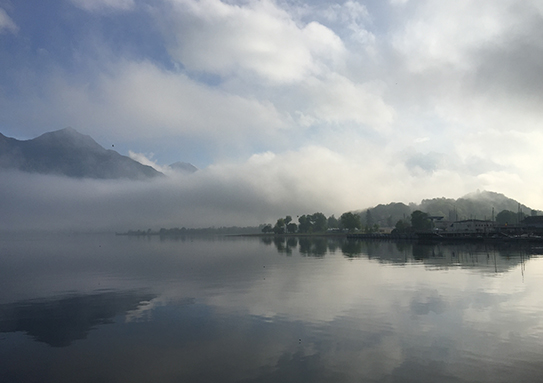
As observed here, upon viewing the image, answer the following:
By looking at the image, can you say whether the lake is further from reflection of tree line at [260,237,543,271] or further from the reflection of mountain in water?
reflection of tree line at [260,237,543,271]

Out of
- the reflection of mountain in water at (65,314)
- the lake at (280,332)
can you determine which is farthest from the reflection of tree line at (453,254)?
the reflection of mountain in water at (65,314)

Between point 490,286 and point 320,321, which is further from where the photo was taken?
point 490,286

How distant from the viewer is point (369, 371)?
53.7 feet

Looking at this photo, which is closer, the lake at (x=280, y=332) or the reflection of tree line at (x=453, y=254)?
the lake at (x=280, y=332)

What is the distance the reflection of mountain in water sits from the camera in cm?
2405

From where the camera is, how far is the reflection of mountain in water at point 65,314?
24.0m

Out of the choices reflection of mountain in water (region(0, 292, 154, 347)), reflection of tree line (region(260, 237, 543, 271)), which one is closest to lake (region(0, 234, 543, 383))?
reflection of mountain in water (region(0, 292, 154, 347))

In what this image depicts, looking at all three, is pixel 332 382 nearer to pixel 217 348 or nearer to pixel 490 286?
pixel 217 348

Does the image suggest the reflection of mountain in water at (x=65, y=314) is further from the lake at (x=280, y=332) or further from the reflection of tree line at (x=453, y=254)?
the reflection of tree line at (x=453, y=254)

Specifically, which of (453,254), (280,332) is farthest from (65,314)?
(453,254)

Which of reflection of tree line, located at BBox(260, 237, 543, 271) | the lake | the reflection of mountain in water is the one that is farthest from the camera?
reflection of tree line, located at BBox(260, 237, 543, 271)

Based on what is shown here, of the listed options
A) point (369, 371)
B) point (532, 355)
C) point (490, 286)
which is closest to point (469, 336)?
point (532, 355)

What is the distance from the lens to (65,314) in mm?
29438

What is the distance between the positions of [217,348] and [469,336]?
15.7 meters
